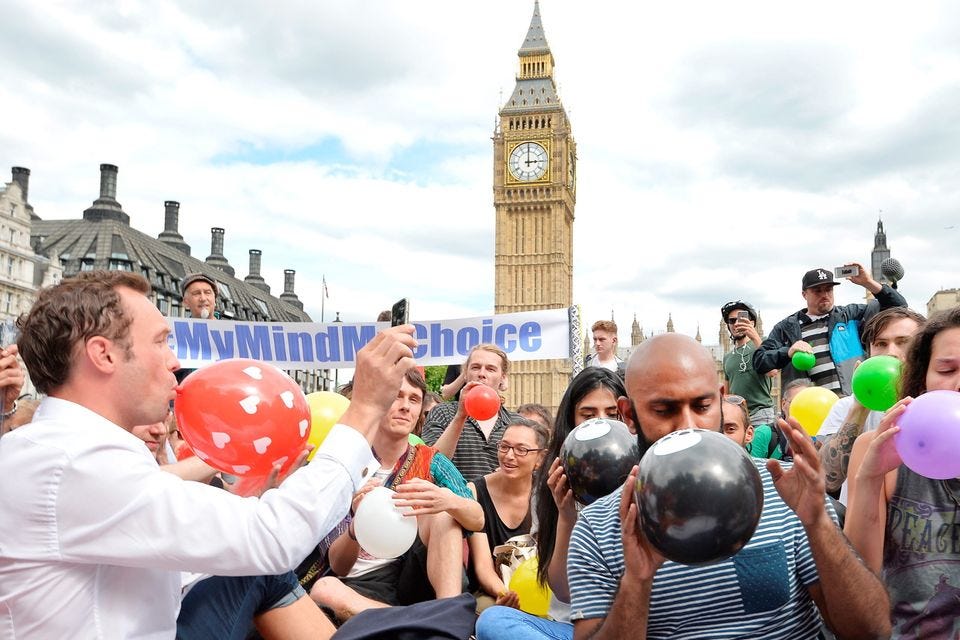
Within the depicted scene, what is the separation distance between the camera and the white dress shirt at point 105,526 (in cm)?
199

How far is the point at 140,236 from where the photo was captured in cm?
6206

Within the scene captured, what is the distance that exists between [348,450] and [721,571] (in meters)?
1.08

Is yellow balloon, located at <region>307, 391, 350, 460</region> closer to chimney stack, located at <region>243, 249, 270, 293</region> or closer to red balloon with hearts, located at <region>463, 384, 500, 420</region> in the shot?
red balloon with hearts, located at <region>463, 384, 500, 420</region>

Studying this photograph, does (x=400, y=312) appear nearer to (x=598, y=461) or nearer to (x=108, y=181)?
(x=598, y=461)

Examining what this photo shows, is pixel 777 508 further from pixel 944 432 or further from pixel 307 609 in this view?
pixel 307 609

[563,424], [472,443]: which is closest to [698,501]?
[563,424]

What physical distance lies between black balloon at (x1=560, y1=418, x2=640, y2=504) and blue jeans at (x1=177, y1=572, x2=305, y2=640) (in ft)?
3.74

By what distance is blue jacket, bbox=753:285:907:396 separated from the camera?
647 cm

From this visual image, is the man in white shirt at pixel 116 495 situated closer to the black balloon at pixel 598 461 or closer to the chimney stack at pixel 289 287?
the black balloon at pixel 598 461

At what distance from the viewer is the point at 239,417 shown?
2680 millimetres

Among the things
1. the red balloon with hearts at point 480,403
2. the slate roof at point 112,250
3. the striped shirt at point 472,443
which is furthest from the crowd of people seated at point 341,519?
the slate roof at point 112,250

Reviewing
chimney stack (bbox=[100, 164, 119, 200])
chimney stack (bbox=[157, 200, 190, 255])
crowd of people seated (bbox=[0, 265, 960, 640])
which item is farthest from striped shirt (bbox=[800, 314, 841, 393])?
chimney stack (bbox=[157, 200, 190, 255])

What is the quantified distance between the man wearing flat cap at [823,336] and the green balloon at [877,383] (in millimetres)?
2407

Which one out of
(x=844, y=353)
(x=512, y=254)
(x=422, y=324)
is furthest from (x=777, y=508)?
(x=512, y=254)
